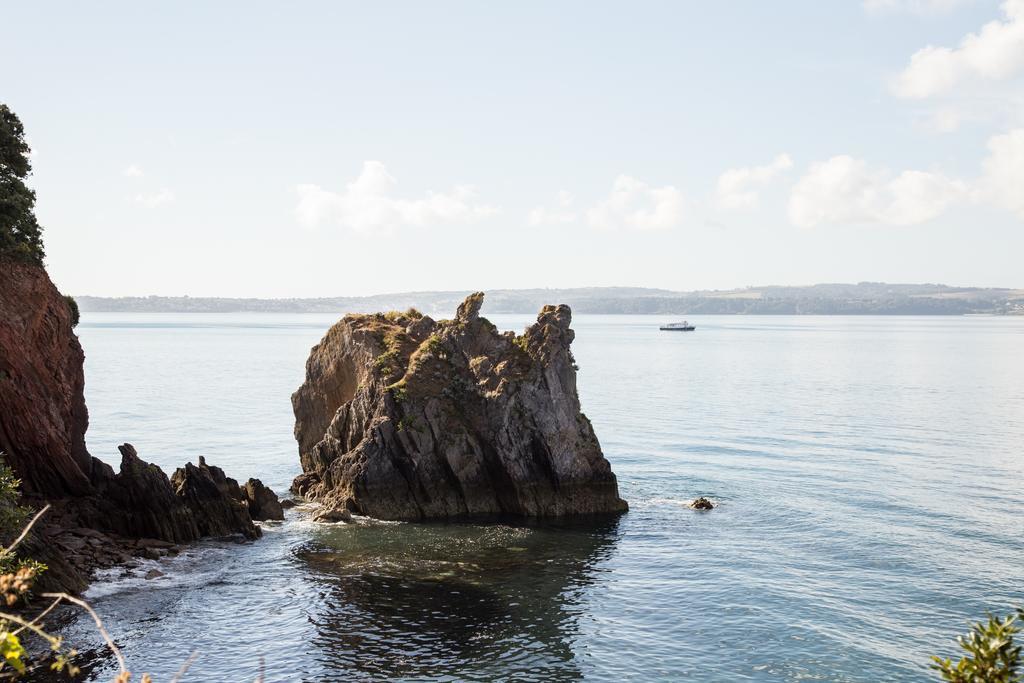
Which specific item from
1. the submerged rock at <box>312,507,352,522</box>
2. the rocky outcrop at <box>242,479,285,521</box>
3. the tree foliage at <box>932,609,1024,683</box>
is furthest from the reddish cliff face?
the tree foliage at <box>932,609,1024,683</box>

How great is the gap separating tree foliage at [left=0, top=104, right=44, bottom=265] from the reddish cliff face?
40.5 inches

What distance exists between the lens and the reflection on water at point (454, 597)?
34.9m

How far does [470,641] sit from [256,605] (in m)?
11.2

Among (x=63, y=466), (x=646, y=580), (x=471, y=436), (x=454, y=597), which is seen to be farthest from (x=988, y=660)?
(x=63, y=466)

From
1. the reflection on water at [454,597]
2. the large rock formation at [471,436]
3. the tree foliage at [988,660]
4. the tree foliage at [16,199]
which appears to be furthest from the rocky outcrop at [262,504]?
the tree foliage at [988,660]

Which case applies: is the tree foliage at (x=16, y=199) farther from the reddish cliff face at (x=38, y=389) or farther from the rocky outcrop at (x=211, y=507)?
the rocky outcrop at (x=211, y=507)

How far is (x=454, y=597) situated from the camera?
4209 centimetres

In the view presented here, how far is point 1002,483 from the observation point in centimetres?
6600

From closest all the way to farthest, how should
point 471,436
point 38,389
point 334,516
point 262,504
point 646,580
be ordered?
point 646,580 → point 38,389 → point 334,516 → point 262,504 → point 471,436

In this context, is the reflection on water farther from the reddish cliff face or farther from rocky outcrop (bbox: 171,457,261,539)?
the reddish cliff face

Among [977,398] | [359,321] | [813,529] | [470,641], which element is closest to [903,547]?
[813,529]

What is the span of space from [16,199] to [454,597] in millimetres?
35379

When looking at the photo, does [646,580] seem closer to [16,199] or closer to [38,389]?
[38,389]

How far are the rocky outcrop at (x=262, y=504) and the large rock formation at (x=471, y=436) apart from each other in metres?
3.96
